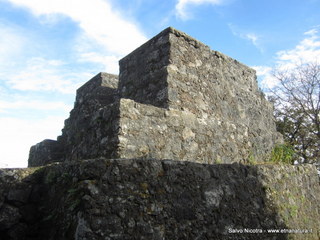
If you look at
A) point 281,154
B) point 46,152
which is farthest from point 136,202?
point 281,154

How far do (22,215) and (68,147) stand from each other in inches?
98.8

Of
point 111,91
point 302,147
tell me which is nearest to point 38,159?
point 111,91

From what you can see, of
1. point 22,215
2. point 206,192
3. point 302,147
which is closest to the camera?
point 22,215

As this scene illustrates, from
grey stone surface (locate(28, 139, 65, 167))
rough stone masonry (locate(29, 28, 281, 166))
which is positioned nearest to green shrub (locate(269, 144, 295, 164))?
rough stone masonry (locate(29, 28, 281, 166))

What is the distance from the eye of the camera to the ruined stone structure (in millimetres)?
2330

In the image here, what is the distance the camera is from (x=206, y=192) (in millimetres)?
2809

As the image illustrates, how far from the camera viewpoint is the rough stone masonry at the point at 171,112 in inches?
155

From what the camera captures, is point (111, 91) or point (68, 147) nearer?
point (68, 147)

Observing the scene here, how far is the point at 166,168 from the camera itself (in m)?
2.64

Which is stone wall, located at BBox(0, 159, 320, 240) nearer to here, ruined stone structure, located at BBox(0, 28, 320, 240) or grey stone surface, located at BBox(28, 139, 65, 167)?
ruined stone structure, located at BBox(0, 28, 320, 240)

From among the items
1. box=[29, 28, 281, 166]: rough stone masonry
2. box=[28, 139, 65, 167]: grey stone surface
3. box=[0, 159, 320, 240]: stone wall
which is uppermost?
box=[29, 28, 281, 166]: rough stone masonry

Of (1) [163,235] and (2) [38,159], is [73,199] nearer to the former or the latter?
(1) [163,235]

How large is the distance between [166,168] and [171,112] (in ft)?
6.05

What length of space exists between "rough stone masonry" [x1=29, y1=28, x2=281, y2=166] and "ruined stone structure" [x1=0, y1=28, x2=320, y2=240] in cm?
2
